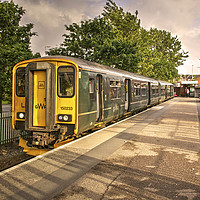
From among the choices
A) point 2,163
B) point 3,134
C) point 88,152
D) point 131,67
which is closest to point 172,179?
point 88,152

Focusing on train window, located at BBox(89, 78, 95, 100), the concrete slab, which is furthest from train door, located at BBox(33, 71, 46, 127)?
the concrete slab

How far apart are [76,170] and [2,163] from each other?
154 inches

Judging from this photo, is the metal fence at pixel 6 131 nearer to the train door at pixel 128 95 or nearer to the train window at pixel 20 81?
the train window at pixel 20 81

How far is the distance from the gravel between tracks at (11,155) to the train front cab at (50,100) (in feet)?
3.71

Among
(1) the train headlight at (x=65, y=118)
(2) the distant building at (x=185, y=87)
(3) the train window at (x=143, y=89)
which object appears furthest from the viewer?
(2) the distant building at (x=185, y=87)

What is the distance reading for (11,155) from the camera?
9.04 metres

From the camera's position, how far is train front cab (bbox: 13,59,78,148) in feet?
23.9

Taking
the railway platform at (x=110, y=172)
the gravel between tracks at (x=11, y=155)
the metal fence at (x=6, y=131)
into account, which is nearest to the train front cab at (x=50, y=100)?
the railway platform at (x=110, y=172)

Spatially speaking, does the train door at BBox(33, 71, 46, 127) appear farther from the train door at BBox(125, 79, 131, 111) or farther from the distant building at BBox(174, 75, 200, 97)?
the distant building at BBox(174, 75, 200, 97)

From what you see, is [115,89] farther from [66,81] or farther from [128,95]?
[66,81]

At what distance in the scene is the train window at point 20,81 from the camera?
26.8ft

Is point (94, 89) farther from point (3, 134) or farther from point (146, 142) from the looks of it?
point (3, 134)

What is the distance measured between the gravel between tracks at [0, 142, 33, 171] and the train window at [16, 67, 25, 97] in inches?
94.6

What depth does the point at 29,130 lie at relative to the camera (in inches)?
289
